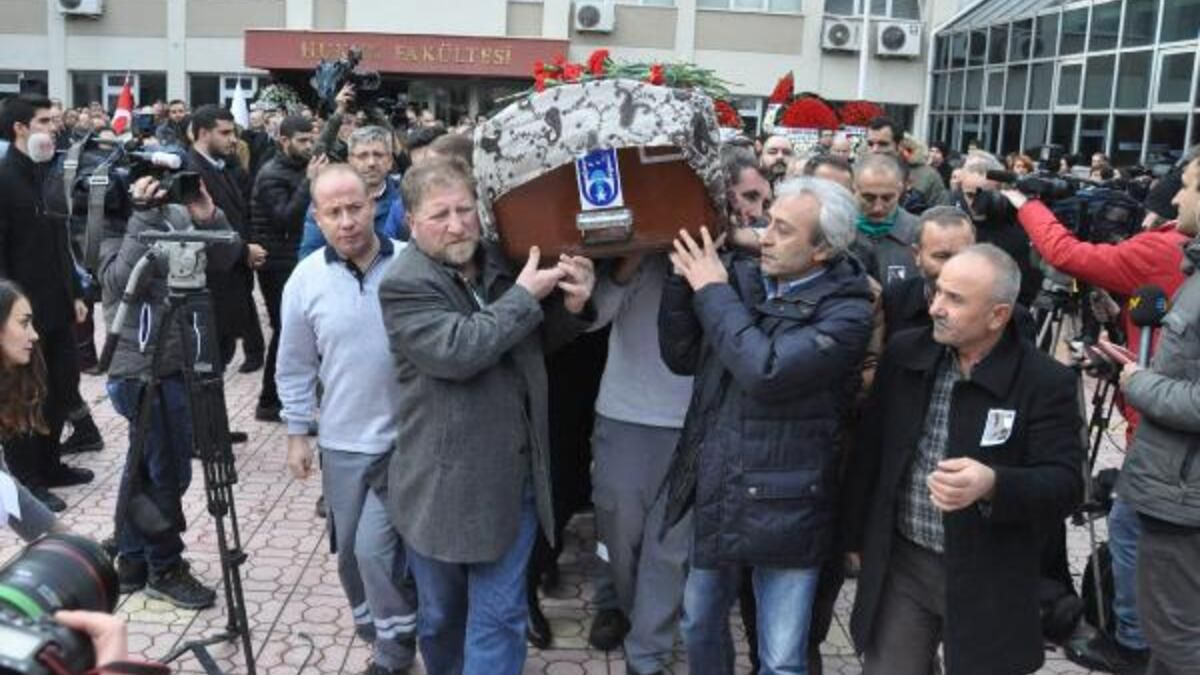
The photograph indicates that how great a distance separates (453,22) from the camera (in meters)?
22.5

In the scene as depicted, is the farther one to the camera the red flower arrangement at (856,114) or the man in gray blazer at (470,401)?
the red flower arrangement at (856,114)

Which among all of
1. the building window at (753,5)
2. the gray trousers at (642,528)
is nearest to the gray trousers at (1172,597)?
the gray trousers at (642,528)

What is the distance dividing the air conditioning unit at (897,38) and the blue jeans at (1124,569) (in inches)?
829

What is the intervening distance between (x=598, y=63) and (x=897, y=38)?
72.3ft

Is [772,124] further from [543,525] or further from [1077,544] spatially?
[543,525]

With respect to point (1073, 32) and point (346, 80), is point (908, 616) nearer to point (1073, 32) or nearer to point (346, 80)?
point (346, 80)

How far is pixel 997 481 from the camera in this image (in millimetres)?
2582

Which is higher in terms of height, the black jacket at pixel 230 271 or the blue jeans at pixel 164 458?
the black jacket at pixel 230 271

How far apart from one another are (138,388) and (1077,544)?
14.5 feet

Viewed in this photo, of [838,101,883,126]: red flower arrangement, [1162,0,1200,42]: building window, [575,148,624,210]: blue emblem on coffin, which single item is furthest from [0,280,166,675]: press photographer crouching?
[1162,0,1200,42]: building window

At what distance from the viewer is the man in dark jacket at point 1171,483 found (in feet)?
9.95

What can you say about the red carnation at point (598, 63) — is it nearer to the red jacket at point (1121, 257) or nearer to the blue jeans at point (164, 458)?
the red jacket at point (1121, 257)

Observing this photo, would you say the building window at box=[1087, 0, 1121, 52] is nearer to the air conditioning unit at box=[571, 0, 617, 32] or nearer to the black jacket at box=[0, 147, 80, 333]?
the air conditioning unit at box=[571, 0, 617, 32]

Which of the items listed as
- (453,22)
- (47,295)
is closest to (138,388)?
(47,295)
